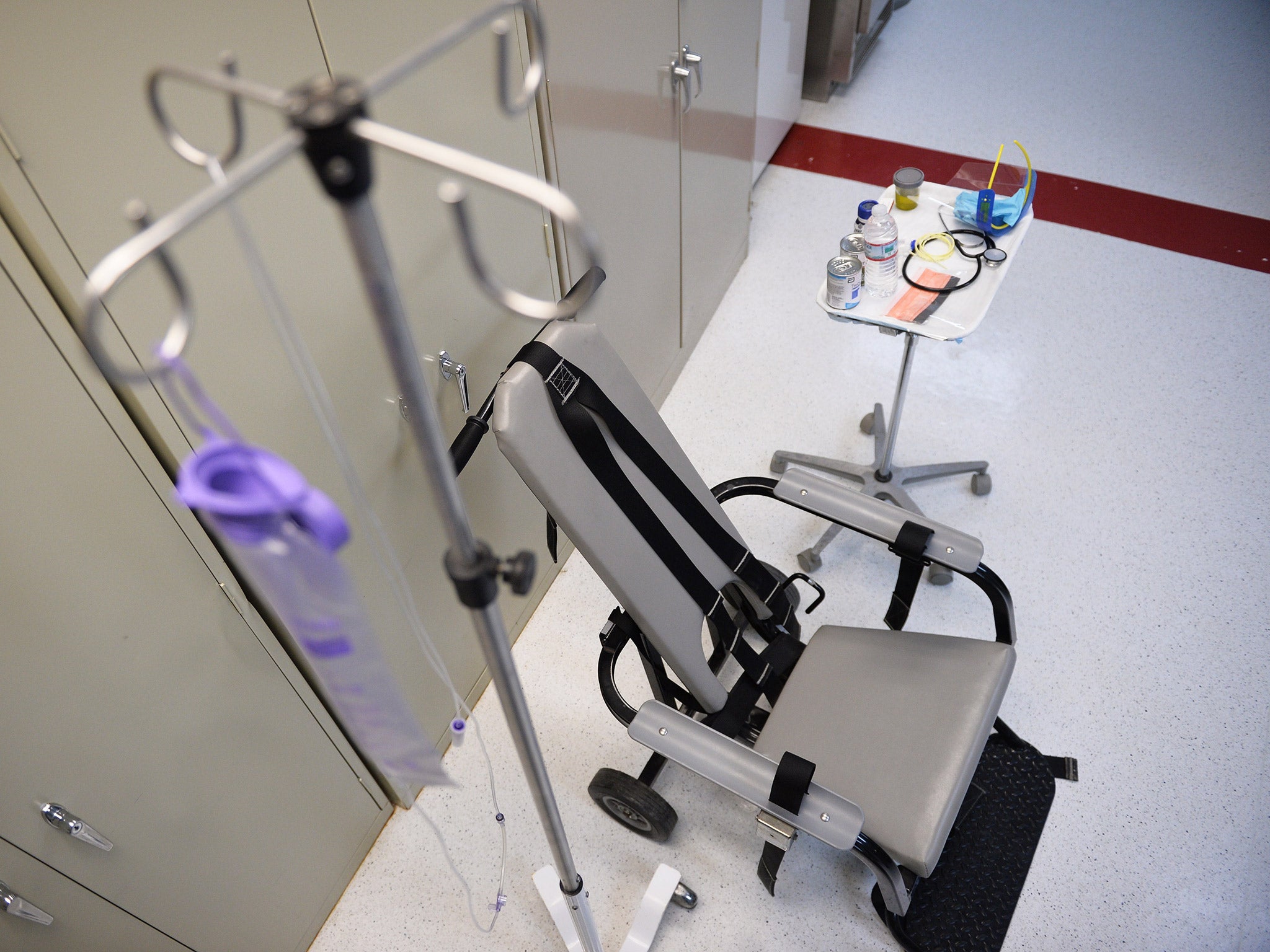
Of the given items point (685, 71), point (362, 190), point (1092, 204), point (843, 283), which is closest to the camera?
point (362, 190)

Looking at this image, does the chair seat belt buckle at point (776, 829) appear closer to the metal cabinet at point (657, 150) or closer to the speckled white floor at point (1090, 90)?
the metal cabinet at point (657, 150)

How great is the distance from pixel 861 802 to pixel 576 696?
33.2 inches

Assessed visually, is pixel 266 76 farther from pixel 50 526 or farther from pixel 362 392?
pixel 50 526

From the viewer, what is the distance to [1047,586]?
2.38 m

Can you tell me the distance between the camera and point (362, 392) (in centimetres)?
152

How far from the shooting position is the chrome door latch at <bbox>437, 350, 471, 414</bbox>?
169 cm

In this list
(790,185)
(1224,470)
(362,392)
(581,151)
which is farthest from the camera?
(790,185)

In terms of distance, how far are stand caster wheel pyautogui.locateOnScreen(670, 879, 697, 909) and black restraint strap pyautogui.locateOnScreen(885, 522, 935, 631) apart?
2.33 feet

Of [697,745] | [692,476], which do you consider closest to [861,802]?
[697,745]

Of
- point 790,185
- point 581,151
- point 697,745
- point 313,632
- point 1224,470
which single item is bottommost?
point 313,632

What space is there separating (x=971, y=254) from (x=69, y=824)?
83.2 inches

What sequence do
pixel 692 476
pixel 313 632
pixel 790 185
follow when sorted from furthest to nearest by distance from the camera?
pixel 790 185
pixel 692 476
pixel 313 632

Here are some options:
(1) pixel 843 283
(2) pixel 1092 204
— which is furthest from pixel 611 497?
(2) pixel 1092 204

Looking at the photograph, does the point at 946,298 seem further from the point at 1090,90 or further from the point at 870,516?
the point at 1090,90
